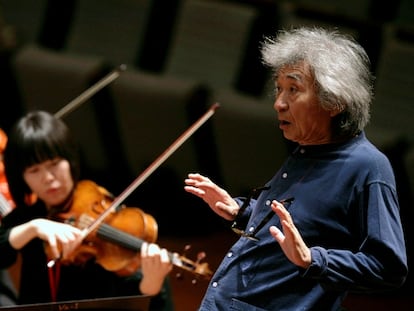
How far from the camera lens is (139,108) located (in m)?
3.27

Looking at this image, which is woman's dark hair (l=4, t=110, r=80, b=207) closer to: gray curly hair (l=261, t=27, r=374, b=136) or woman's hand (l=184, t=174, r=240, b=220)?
woman's hand (l=184, t=174, r=240, b=220)

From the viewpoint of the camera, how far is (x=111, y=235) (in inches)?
81.4

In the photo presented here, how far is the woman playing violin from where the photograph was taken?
205 cm

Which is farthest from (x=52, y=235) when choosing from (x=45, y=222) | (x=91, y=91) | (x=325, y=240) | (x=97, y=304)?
(x=91, y=91)

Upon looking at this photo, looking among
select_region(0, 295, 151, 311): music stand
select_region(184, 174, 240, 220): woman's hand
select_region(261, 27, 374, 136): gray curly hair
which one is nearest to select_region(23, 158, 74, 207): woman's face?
select_region(0, 295, 151, 311): music stand

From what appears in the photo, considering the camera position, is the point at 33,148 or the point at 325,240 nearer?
the point at 325,240

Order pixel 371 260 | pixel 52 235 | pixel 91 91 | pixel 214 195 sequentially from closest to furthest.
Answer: pixel 371 260
pixel 214 195
pixel 52 235
pixel 91 91

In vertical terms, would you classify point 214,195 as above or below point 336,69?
below

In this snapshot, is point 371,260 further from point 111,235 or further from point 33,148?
point 33,148

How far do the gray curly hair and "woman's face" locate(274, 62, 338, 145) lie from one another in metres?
0.01

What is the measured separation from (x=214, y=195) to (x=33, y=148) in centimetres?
70

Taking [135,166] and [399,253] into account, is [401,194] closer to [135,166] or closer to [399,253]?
[135,166]

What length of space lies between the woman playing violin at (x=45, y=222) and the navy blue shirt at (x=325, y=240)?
0.51 m

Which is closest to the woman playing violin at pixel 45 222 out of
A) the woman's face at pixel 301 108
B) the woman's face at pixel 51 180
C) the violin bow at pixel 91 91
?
the woman's face at pixel 51 180
